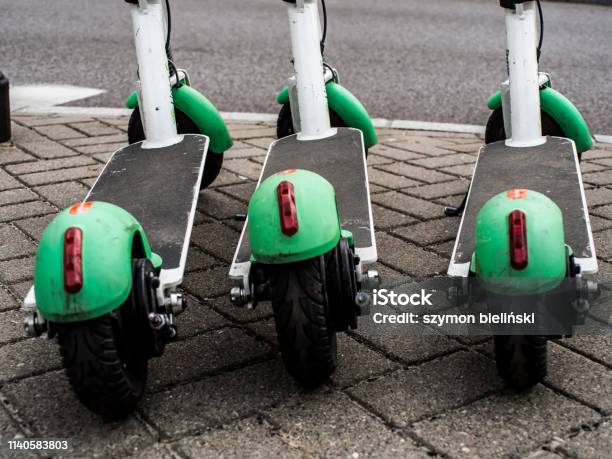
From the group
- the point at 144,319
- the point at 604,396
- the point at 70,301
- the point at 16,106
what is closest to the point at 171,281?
the point at 144,319

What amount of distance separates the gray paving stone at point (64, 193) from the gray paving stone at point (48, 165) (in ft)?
0.89

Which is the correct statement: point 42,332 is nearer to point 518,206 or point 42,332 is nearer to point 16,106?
point 518,206

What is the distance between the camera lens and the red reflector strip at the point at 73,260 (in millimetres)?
1722

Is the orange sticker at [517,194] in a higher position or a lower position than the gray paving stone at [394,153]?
higher

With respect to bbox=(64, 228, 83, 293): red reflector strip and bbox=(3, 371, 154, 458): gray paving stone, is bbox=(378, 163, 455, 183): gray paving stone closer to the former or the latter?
bbox=(3, 371, 154, 458): gray paving stone

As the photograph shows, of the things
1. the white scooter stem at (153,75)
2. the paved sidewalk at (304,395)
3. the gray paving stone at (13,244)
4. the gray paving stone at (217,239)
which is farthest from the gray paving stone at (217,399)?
the gray paving stone at (13,244)

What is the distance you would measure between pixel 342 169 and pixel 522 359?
102cm

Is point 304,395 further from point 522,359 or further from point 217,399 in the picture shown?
point 522,359

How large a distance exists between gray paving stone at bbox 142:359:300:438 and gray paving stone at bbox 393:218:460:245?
42.3 inches

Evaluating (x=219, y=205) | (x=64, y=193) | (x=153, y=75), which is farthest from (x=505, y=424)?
(x=64, y=193)

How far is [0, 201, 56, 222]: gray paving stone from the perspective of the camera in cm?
329

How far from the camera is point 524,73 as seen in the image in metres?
2.80

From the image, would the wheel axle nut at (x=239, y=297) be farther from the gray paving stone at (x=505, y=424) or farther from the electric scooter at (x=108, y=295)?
the gray paving stone at (x=505, y=424)

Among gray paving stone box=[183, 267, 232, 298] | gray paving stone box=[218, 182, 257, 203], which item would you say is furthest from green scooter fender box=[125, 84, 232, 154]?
gray paving stone box=[183, 267, 232, 298]
